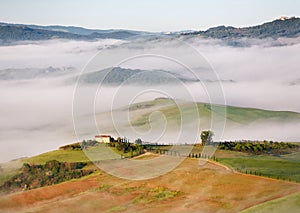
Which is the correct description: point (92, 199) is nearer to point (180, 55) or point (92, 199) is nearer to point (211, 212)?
point (211, 212)

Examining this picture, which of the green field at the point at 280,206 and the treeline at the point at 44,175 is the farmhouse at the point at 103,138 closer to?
the treeline at the point at 44,175

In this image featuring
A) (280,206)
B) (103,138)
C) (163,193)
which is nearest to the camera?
(280,206)

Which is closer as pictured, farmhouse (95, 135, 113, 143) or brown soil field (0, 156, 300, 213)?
brown soil field (0, 156, 300, 213)

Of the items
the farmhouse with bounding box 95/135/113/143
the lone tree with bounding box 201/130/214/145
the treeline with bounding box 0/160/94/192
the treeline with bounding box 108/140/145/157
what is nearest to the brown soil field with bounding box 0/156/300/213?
the treeline with bounding box 0/160/94/192

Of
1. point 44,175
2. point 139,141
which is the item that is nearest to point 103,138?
point 139,141

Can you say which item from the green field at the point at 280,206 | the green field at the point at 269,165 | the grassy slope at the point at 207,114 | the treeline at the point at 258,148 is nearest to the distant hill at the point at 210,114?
the grassy slope at the point at 207,114

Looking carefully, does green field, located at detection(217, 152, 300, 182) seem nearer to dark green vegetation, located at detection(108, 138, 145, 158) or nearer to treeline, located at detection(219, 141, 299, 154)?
treeline, located at detection(219, 141, 299, 154)

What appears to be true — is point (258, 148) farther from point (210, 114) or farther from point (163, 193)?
point (210, 114)
